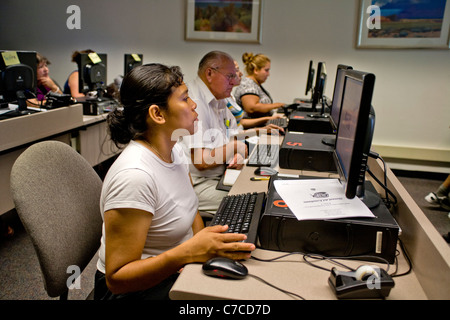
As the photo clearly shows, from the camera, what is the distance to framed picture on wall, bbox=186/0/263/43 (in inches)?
173

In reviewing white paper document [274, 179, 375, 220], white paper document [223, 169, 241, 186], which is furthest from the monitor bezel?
white paper document [274, 179, 375, 220]

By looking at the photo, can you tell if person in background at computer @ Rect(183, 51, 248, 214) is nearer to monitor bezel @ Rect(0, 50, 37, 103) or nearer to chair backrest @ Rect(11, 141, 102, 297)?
chair backrest @ Rect(11, 141, 102, 297)

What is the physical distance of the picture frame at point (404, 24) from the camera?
154 inches

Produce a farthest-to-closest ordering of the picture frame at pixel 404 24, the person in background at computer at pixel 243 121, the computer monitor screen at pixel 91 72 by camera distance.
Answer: the picture frame at pixel 404 24 → the computer monitor screen at pixel 91 72 → the person in background at computer at pixel 243 121

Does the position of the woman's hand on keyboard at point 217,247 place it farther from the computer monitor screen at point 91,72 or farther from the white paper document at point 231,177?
the computer monitor screen at point 91,72

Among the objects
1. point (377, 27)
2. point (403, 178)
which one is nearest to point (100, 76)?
point (377, 27)

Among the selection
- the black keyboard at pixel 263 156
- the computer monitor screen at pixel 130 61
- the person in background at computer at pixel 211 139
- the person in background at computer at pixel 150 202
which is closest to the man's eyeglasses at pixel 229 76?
the person in background at computer at pixel 211 139

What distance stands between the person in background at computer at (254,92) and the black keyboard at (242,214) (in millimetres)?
2306

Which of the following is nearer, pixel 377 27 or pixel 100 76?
pixel 100 76

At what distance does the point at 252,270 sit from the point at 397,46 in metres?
3.99

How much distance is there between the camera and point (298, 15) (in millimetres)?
4305

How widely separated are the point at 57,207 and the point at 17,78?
5.32 feet
